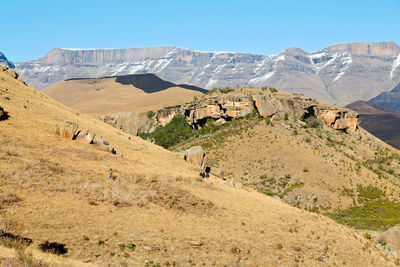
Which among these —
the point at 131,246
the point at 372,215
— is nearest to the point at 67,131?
the point at 131,246

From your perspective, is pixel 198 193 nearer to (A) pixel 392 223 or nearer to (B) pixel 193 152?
(B) pixel 193 152

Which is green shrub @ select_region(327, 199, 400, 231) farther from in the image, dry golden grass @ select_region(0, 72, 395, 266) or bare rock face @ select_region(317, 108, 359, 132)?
bare rock face @ select_region(317, 108, 359, 132)

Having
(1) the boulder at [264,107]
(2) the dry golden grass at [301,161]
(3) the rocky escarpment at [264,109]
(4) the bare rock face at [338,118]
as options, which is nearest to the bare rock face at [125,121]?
(2) the dry golden grass at [301,161]

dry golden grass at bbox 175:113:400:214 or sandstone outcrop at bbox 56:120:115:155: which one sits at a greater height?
sandstone outcrop at bbox 56:120:115:155

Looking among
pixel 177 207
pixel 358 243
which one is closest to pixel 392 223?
pixel 358 243

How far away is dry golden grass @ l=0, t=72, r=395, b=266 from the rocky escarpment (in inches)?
1891

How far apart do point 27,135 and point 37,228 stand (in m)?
16.1

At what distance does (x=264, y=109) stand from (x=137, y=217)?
6143 centimetres

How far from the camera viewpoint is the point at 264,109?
81.0 meters

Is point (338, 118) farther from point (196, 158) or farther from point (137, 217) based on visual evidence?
point (137, 217)

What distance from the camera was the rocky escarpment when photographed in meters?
82.4

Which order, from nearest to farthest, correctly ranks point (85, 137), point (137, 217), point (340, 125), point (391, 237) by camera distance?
point (137, 217) → point (391, 237) → point (85, 137) → point (340, 125)

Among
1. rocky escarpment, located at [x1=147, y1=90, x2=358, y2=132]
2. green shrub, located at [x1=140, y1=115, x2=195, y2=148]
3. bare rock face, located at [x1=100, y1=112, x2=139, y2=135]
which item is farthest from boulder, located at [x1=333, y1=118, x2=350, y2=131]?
bare rock face, located at [x1=100, y1=112, x2=139, y2=135]

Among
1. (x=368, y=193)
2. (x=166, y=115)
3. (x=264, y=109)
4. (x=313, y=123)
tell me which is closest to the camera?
(x=368, y=193)
